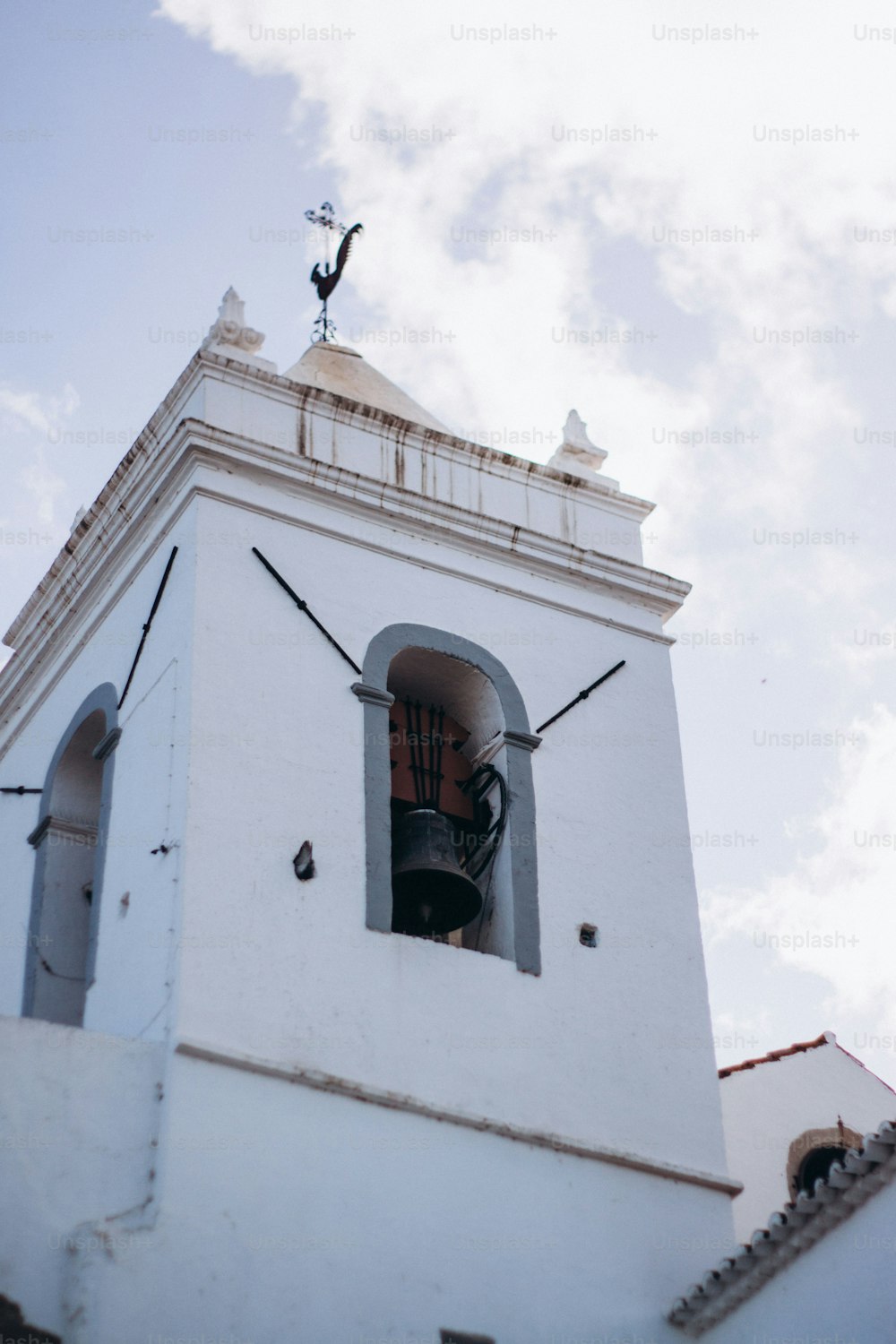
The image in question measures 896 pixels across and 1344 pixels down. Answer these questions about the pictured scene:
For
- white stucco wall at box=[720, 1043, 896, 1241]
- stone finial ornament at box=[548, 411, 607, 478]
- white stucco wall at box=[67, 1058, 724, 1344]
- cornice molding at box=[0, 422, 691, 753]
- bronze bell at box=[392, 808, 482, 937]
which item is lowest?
white stucco wall at box=[67, 1058, 724, 1344]

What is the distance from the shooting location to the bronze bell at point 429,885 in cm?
1203

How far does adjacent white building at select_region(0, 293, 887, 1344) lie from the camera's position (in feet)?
33.2

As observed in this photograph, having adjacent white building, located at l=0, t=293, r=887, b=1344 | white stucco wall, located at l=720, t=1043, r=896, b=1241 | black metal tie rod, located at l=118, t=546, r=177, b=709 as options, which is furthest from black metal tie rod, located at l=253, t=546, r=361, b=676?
white stucco wall, located at l=720, t=1043, r=896, b=1241

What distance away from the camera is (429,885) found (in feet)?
39.6

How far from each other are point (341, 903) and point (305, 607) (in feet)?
6.79

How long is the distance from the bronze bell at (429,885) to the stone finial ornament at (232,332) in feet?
12.2

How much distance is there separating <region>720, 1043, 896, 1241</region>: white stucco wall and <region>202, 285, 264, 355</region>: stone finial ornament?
19.0 feet

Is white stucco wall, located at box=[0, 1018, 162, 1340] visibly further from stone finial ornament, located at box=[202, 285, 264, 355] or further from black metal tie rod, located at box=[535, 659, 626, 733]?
stone finial ornament, located at box=[202, 285, 264, 355]

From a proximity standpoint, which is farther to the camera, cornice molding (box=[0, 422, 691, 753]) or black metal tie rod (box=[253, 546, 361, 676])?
cornice molding (box=[0, 422, 691, 753])

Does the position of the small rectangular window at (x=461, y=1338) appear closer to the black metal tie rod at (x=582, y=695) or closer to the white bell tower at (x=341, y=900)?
the white bell tower at (x=341, y=900)

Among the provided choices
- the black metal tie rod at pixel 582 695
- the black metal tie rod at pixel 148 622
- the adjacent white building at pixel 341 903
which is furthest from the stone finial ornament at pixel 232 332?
the black metal tie rod at pixel 582 695

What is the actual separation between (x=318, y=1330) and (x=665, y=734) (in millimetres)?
5199

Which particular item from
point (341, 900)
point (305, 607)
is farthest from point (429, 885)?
point (305, 607)

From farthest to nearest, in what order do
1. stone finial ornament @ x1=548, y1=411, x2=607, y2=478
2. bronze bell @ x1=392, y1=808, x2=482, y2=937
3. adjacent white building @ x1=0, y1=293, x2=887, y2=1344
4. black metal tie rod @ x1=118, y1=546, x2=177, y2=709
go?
stone finial ornament @ x1=548, y1=411, x2=607, y2=478
black metal tie rod @ x1=118, y1=546, x2=177, y2=709
bronze bell @ x1=392, y1=808, x2=482, y2=937
adjacent white building @ x1=0, y1=293, x2=887, y2=1344
